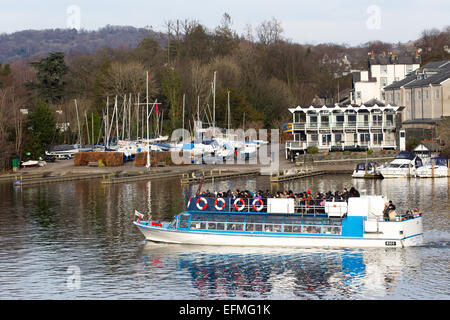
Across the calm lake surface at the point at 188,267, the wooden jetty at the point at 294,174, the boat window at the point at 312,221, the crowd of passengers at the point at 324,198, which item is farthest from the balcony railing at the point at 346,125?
the boat window at the point at 312,221

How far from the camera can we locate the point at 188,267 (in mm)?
45031

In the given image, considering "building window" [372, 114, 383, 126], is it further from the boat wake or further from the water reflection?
the water reflection

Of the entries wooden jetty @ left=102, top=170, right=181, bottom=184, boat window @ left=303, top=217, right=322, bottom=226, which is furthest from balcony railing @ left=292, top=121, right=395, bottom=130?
boat window @ left=303, top=217, right=322, bottom=226

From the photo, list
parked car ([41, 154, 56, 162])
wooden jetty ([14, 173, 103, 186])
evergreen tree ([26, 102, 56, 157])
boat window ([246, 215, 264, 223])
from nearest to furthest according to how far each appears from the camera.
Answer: boat window ([246, 215, 264, 223])
wooden jetty ([14, 173, 103, 186])
parked car ([41, 154, 56, 162])
evergreen tree ([26, 102, 56, 157])

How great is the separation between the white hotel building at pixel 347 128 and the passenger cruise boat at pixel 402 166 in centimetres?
1428

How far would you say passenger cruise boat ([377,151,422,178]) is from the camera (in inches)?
3750

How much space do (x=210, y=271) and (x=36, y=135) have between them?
81358 millimetres

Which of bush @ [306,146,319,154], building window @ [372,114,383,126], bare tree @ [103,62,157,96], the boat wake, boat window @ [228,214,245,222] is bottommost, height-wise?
the boat wake

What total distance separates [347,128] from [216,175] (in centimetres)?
3003

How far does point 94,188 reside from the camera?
294 ft

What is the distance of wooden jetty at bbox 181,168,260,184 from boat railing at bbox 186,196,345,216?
133ft

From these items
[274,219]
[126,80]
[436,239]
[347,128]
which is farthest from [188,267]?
[126,80]
